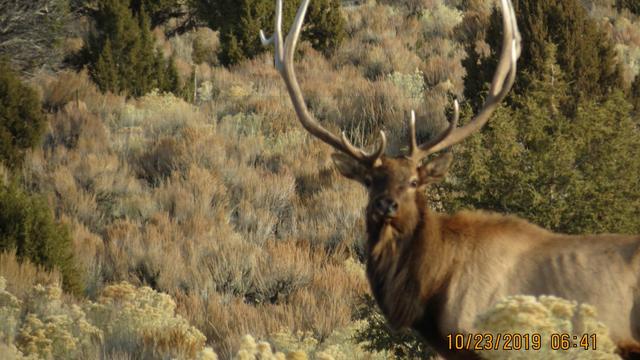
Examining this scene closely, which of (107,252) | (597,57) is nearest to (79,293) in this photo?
(107,252)

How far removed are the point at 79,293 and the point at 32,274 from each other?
45 centimetres

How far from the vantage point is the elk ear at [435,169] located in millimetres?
5488

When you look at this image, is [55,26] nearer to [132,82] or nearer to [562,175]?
[132,82]

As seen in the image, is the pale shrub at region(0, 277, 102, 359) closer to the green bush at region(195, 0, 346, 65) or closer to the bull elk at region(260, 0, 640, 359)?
the bull elk at region(260, 0, 640, 359)

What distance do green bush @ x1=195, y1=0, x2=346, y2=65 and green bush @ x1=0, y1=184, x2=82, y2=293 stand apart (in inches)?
371

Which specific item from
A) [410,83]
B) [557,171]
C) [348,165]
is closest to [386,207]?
[348,165]

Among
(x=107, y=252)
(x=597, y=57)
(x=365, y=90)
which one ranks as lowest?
(x=107, y=252)

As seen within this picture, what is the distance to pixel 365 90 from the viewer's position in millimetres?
14180

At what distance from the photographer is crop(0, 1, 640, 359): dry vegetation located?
6.78 m

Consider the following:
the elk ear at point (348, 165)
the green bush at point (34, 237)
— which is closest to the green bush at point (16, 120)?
the green bush at point (34, 237)

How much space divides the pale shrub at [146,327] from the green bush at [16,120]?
181 inches

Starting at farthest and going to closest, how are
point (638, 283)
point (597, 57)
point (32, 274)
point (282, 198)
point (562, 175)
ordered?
point (597, 57) < point (282, 198) < point (32, 274) < point (562, 175) < point (638, 283)

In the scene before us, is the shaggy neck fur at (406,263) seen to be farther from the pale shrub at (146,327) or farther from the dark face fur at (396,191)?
the pale shrub at (146,327)

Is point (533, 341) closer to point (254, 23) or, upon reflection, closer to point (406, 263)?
point (406, 263)
